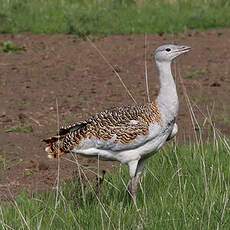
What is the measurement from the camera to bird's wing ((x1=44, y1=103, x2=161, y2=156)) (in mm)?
7336

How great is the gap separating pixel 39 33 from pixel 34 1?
212 cm

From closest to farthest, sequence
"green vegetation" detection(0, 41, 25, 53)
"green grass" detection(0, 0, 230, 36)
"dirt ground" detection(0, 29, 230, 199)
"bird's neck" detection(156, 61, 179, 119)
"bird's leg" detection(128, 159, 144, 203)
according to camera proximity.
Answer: "bird's leg" detection(128, 159, 144, 203), "bird's neck" detection(156, 61, 179, 119), "dirt ground" detection(0, 29, 230, 199), "green vegetation" detection(0, 41, 25, 53), "green grass" detection(0, 0, 230, 36)

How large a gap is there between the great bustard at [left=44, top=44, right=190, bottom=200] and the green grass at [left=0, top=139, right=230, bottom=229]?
20 centimetres

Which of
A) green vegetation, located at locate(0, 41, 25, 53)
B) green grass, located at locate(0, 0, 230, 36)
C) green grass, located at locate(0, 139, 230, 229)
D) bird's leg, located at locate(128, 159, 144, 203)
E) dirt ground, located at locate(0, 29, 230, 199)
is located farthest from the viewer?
green grass, located at locate(0, 0, 230, 36)

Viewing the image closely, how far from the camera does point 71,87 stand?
1239cm

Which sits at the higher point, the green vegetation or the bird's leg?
the bird's leg

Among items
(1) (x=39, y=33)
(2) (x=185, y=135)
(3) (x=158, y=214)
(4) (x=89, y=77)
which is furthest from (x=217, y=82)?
(3) (x=158, y=214)

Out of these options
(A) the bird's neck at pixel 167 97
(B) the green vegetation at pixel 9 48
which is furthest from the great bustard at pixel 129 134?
(B) the green vegetation at pixel 9 48

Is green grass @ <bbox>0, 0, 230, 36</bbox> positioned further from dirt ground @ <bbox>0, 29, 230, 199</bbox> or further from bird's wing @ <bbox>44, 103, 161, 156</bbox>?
bird's wing @ <bbox>44, 103, 161, 156</bbox>

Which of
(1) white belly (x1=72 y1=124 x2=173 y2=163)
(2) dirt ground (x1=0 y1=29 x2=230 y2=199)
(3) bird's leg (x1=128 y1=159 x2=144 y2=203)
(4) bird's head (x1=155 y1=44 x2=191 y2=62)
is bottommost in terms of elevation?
(2) dirt ground (x1=0 y1=29 x2=230 y2=199)

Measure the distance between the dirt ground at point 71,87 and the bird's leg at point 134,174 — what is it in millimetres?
717

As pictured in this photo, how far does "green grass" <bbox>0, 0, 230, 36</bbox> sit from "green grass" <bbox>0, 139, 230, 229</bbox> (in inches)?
302

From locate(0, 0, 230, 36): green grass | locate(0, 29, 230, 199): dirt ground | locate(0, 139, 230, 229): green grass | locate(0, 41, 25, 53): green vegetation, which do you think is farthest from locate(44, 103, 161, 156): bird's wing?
locate(0, 0, 230, 36): green grass

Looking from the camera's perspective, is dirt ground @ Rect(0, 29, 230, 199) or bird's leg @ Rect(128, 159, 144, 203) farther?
dirt ground @ Rect(0, 29, 230, 199)
